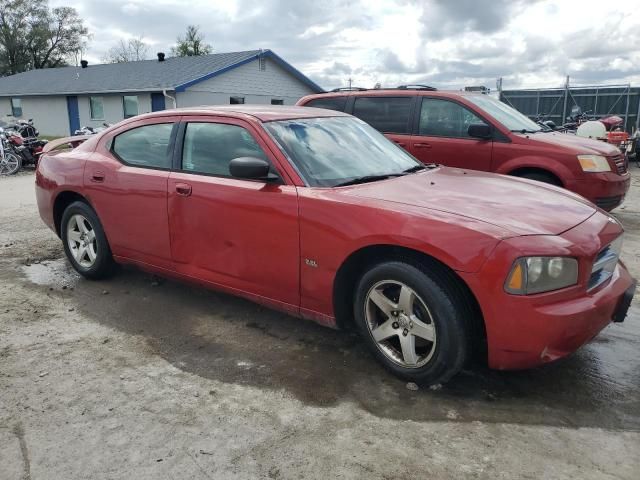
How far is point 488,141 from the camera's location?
660 cm

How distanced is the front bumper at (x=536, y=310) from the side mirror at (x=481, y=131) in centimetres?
391

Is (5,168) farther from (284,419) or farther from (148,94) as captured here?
(284,419)

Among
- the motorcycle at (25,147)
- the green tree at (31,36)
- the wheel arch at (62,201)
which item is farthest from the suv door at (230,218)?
the green tree at (31,36)

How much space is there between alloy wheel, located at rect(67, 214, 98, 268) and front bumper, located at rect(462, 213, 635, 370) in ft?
11.8

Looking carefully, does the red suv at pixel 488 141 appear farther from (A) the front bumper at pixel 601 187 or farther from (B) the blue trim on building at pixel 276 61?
(B) the blue trim on building at pixel 276 61

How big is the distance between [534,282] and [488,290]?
0.23 meters

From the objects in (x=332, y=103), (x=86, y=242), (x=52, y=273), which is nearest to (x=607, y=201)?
(x=332, y=103)

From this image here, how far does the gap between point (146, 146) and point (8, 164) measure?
12.2 metres

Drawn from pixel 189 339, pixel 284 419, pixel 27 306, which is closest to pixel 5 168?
pixel 27 306

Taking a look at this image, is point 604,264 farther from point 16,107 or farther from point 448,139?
point 16,107

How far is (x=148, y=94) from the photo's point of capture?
24.8 metres

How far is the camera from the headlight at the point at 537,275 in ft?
8.70

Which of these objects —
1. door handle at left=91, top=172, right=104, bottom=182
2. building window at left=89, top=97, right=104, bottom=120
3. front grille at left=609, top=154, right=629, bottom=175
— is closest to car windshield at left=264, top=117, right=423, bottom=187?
door handle at left=91, top=172, right=104, bottom=182

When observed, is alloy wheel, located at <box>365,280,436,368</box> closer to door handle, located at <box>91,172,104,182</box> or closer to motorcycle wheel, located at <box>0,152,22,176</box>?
door handle, located at <box>91,172,104,182</box>
